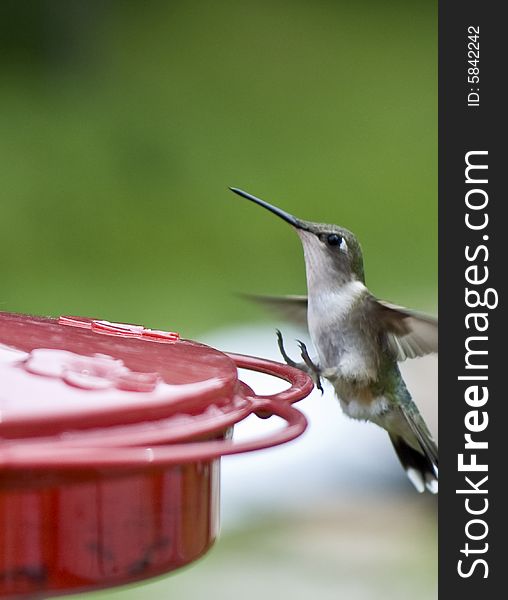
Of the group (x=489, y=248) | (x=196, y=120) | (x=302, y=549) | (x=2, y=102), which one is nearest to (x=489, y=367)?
(x=489, y=248)

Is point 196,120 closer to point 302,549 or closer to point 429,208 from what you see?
point 429,208

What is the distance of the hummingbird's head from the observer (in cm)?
→ 194

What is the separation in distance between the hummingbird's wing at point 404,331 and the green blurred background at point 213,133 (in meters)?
2.94

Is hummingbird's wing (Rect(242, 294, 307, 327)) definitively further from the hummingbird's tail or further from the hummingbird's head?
the hummingbird's tail

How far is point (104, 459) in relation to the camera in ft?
3.04

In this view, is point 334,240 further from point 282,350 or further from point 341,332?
point 282,350

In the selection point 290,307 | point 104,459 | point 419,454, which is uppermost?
point 290,307

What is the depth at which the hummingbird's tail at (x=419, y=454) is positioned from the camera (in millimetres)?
2115

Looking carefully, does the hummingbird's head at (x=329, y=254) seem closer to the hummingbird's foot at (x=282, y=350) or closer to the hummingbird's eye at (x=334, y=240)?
the hummingbird's eye at (x=334, y=240)

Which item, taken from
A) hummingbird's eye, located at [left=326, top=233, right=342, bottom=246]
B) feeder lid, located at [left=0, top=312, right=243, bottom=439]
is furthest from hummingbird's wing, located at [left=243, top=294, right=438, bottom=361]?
feeder lid, located at [left=0, top=312, right=243, bottom=439]

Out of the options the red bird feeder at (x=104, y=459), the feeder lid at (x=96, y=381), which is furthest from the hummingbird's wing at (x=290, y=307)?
the red bird feeder at (x=104, y=459)

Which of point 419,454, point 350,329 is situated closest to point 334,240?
point 350,329

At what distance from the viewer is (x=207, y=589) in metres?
3.30

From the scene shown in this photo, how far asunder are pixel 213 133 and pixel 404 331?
3.62 metres
